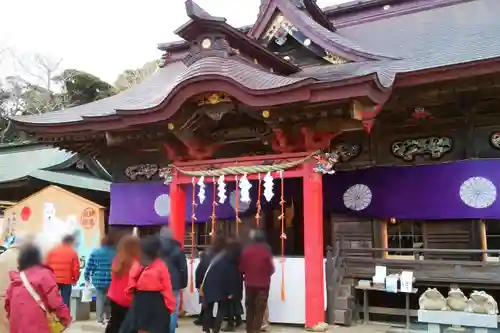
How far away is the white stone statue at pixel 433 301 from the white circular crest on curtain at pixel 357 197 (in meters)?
2.20

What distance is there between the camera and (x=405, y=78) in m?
8.12

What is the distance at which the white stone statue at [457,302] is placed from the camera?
7.27 metres

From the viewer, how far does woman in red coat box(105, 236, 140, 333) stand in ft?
19.5

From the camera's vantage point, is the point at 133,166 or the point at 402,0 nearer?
the point at 133,166

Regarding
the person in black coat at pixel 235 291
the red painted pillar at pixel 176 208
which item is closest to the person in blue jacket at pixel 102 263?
the person in black coat at pixel 235 291

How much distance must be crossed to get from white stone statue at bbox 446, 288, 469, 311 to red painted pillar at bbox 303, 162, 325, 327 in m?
1.94

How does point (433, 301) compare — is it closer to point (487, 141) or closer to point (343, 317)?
point (343, 317)

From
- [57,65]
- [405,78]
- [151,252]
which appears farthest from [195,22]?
[57,65]

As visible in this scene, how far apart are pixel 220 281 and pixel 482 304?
12.5 ft

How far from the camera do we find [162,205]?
11.2 metres

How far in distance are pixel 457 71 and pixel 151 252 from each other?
5450 millimetres

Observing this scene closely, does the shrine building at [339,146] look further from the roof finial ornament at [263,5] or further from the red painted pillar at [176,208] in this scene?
the roof finial ornament at [263,5]

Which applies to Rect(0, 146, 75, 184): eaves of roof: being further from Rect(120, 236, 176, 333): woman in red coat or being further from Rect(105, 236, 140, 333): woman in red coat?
Rect(120, 236, 176, 333): woman in red coat

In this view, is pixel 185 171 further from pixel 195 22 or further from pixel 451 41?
pixel 451 41
